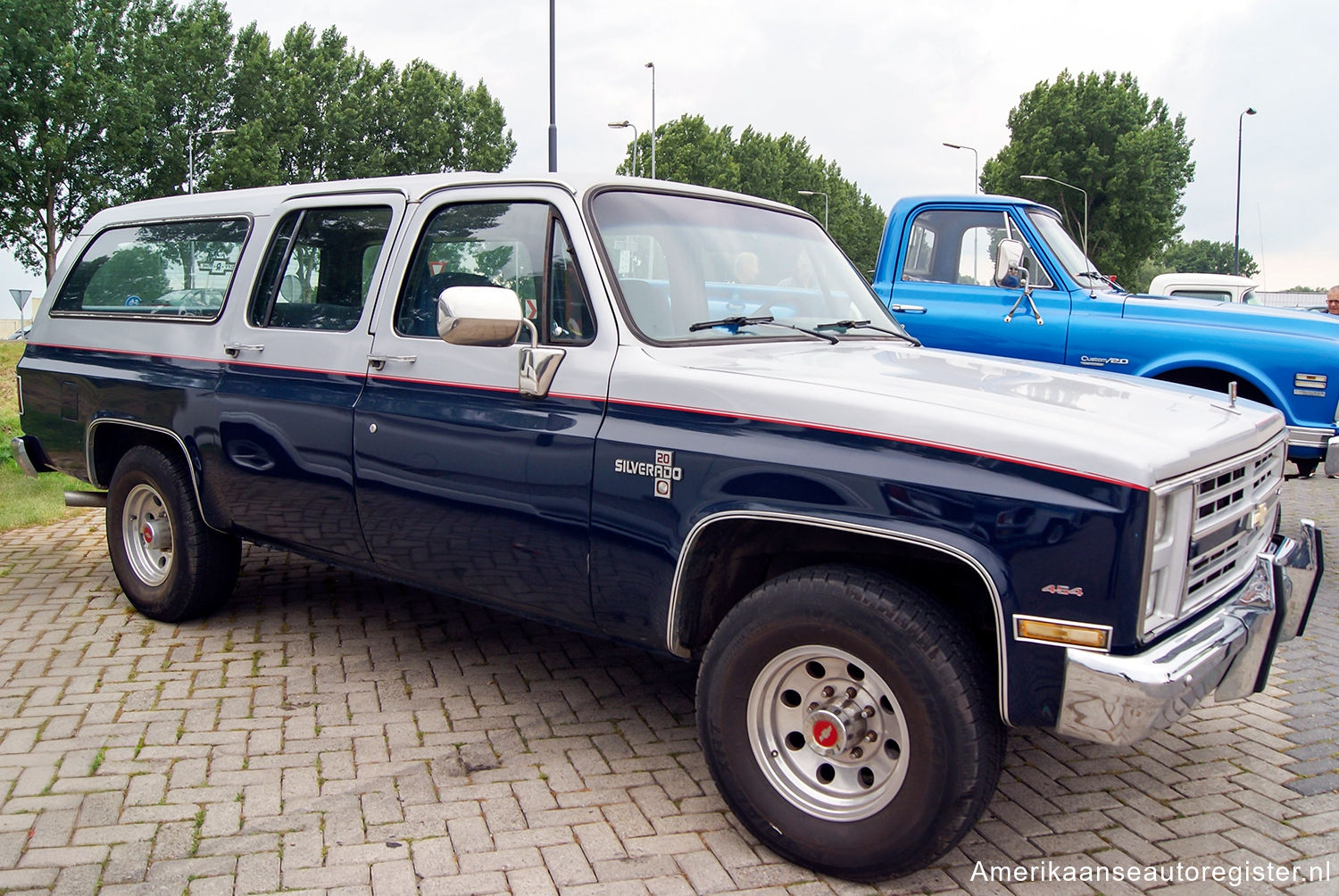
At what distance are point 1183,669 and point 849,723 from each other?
861 millimetres

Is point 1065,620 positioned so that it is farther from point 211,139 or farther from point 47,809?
point 211,139

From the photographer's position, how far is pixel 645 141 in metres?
51.1

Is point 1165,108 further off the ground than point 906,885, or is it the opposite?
point 1165,108

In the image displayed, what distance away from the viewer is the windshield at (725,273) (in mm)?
3658

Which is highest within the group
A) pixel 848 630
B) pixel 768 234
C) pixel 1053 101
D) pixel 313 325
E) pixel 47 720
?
pixel 1053 101

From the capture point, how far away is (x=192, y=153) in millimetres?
36656

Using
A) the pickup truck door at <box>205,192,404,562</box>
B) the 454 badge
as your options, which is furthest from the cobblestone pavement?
the 454 badge

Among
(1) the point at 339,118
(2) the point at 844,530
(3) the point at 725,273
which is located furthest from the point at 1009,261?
(1) the point at 339,118

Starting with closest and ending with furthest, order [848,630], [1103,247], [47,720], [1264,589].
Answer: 1. [848,630]
2. [1264,589]
3. [47,720]
4. [1103,247]

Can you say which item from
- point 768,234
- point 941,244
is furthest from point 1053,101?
point 768,234

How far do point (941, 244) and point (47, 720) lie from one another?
6.07 metres

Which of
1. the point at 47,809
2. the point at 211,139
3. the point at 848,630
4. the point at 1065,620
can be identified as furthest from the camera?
the point at 211,139

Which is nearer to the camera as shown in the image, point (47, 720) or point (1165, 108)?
point (47, 720)

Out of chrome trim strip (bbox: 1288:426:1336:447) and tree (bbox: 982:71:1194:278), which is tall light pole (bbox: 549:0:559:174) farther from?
tree (bbox: 982:71:1194:278)
